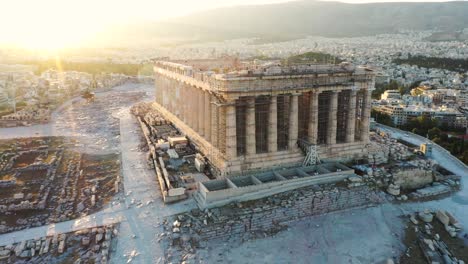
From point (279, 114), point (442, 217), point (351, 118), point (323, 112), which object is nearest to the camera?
point (442, 217)

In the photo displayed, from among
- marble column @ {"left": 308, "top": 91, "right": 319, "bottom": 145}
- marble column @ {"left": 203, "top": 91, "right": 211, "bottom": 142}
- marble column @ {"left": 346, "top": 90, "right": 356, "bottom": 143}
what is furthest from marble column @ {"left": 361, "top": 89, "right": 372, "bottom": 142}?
marble column @ {"left": 203, "top": 91, "right": 211, "bottom": 142}

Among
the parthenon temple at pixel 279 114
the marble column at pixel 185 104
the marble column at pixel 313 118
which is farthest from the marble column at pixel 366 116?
the marble column at pixel 185 104

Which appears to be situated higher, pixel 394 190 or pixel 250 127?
pixel 250 127

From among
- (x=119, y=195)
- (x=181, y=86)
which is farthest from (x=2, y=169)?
(x=181, y=86)

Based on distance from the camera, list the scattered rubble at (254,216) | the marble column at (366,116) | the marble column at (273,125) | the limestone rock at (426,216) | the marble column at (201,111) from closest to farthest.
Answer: the scattered rubble at (254,216) → the limestone rock at (426,216) → the marble column at (273,125) → the marble column at (366,116) → the marble column at (201,111)

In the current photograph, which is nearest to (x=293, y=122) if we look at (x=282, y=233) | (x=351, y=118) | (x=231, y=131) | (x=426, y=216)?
(x=231, y=131)

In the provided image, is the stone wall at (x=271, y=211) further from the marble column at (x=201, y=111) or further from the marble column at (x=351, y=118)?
the marble column at (x=201, y=111)

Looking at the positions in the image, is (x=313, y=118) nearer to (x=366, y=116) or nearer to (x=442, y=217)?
(x=366, y=116)

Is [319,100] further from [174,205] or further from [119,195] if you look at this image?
[119,195]
